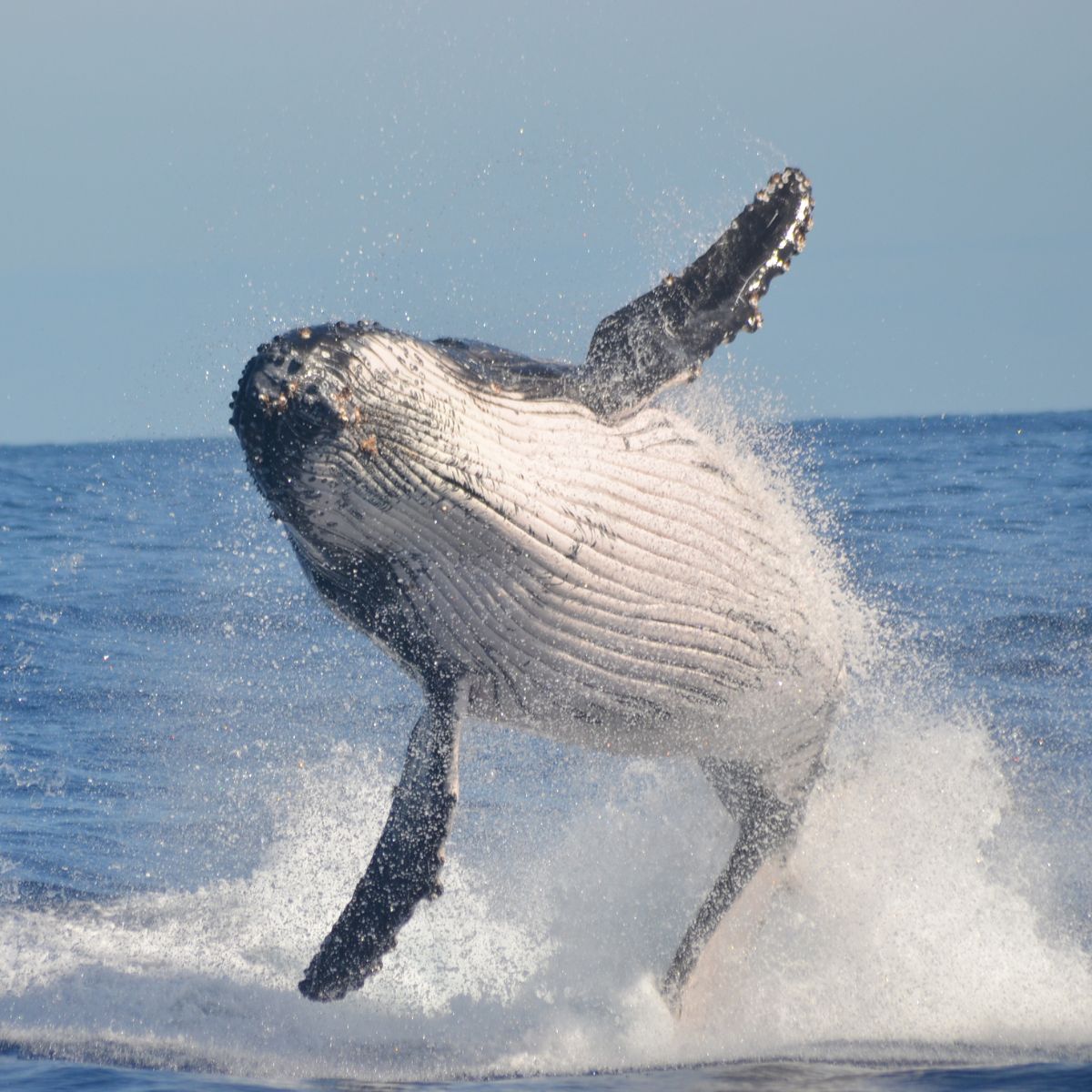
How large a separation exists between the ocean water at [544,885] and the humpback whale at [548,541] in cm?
92

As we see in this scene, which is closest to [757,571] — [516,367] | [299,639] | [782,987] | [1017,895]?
[516,367]

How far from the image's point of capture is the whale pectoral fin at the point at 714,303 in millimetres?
9711

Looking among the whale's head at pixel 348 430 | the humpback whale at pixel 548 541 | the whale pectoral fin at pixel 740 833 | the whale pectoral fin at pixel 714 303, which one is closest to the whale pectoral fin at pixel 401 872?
the humpback whale at pixel 548 541

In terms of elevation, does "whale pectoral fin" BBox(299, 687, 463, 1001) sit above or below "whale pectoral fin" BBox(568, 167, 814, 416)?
below

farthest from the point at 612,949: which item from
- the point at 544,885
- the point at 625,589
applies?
the point at 625,589

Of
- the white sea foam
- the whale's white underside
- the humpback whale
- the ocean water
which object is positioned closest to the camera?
the humpback whale

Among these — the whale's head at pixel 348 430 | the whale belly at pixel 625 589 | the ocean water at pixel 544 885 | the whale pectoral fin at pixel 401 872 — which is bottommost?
the ocean water at pixel 544 885

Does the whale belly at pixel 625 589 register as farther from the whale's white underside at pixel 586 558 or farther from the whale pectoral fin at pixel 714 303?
the whale pectoral fin at pixel 714 303

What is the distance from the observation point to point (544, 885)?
42.0 feet

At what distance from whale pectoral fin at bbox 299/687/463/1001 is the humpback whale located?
12mm

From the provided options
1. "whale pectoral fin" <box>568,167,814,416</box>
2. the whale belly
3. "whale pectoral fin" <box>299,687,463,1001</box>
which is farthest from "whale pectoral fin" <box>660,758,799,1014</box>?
"whale pectoral fin" <box>568,167,814,416</box>

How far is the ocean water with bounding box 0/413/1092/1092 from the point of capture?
9.68m

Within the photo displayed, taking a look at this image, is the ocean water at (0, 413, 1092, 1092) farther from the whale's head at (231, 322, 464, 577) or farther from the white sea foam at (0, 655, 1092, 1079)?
the whale's head at (231, 322, 464, 577)

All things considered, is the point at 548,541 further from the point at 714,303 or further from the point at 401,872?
the point at 401,872
